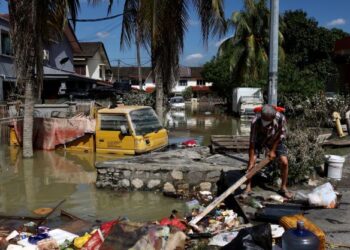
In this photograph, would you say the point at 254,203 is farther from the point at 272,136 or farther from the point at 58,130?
the point at 58,130

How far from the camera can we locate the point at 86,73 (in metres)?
46.1

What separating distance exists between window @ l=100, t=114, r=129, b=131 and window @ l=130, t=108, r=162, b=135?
9.9 inches

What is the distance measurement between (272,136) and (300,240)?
3064 millimetres

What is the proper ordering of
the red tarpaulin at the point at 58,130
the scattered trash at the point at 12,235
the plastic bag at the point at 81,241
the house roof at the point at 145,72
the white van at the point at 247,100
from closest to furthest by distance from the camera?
the plastic bag at the point at 81,241 → the scattered trash at the point at 12,235 → the red tarpaulin at the point at 58,130 → the white van at the point at 247,100 → the house roof at the point at 145,72

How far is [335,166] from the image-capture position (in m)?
8.07

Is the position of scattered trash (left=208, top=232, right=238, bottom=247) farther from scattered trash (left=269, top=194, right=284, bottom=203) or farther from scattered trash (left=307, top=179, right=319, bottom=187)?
scattered trash (left=307, top=179, right=319, bottom=187)

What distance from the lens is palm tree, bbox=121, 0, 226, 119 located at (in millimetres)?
11977

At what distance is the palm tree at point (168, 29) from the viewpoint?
39.3ft

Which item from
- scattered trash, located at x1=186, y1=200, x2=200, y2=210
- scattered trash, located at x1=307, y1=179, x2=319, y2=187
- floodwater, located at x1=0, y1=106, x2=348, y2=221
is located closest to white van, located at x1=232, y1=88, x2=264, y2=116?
floodwater, located at x1=0, y1=106, x2=348, y2=221

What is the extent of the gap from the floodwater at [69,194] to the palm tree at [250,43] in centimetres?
2465

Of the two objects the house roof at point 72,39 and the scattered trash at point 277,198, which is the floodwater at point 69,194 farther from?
the house roof at point 72,39

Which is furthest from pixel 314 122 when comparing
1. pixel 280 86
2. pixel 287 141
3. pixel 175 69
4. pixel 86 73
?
pixel 86 73

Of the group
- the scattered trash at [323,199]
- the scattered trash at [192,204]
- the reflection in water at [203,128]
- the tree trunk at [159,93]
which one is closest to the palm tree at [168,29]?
the tree trunk at [159,93]

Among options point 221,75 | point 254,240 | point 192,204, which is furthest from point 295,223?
point 221,75
